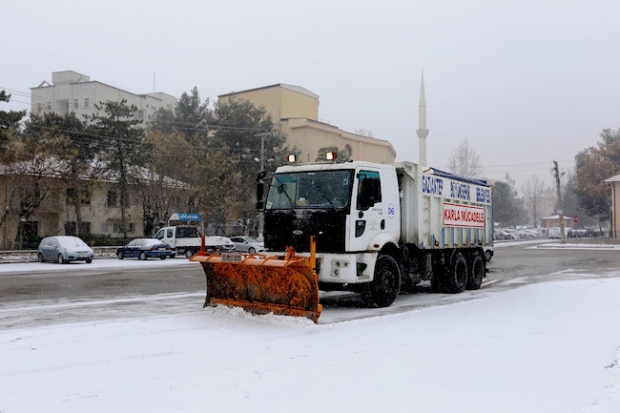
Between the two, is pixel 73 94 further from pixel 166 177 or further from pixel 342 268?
pixel 342 268

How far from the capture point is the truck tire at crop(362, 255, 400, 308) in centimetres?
1217

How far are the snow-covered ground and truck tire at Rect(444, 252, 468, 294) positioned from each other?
4118mm

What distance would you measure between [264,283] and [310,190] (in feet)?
7.02

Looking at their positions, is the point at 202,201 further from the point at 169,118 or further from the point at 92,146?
the point at 169,118

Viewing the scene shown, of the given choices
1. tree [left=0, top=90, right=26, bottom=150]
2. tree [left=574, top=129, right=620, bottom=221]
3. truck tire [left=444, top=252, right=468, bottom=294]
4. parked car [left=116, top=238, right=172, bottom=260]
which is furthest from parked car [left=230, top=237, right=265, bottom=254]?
tree [left=574, top=129, right=620, bottom=221]

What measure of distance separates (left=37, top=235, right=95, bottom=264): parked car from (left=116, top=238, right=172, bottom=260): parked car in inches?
152

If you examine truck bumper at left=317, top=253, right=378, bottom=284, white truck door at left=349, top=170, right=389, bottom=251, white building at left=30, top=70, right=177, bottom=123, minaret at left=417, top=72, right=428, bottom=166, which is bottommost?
truck bumper at left=317, top=253, right=378, bottom=284

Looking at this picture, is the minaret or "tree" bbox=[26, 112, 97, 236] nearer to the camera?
"tree" bbox=[26, 112, 97, 236]

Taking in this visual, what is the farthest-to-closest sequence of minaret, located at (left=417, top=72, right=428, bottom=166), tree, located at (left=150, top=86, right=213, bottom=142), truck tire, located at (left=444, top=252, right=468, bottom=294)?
tree, located at (left=150, top=86, right=213, bottom=142), minaret, located at (left=417, top=72, right=428, bottom=166), truck tire, located at (left=444, top=252, right=468, bottom=294)

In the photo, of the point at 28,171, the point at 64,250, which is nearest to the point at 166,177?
the point at 28,171

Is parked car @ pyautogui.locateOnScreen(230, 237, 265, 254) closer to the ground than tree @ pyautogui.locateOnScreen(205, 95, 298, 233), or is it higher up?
closer to the ground

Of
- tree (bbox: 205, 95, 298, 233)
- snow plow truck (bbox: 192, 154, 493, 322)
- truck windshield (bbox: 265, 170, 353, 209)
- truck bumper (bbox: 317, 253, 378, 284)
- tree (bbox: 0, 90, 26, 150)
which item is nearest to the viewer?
snow plow truck (bbox: 192, 154, 493, 322)

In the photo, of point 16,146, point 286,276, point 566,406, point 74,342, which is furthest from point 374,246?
point 16,146

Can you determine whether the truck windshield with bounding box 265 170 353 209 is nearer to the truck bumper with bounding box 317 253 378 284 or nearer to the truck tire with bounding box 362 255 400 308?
the truck bumper with bounding box 317 253 378 284
